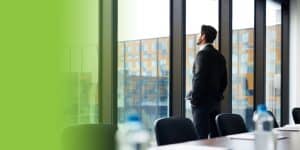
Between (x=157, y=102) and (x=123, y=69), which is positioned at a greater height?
(x=123, y=69)

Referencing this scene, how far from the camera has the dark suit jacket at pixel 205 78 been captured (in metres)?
3.52

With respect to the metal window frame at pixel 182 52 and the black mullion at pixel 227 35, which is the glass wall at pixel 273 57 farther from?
the black mullion at pixel 227 35

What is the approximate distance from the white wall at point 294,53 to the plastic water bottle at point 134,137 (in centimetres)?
577

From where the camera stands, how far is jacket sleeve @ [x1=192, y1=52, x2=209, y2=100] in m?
3.52

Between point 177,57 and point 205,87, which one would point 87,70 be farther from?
point 177,57

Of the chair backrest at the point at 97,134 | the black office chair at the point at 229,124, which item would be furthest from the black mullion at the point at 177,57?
the chair backrest at the point at 97,134

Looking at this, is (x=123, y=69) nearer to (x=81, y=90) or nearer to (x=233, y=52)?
(x=81, y=90)

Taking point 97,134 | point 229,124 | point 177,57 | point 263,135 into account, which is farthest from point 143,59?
point 263,135

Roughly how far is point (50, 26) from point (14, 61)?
0.26 ft

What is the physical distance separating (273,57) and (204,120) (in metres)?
3.35

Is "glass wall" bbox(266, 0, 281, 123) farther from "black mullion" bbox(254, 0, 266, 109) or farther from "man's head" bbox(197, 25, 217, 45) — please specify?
"man's head" bbox(197, 25, 217, 45)

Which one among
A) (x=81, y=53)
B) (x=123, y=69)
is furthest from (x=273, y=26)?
(x=81, y=53)

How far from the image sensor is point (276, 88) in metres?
6.52

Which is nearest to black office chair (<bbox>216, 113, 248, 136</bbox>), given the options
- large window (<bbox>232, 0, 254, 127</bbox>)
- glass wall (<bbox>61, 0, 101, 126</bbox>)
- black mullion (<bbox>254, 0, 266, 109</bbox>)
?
glass wall (<bbox>61, 0, 101, 126</bbox>)
